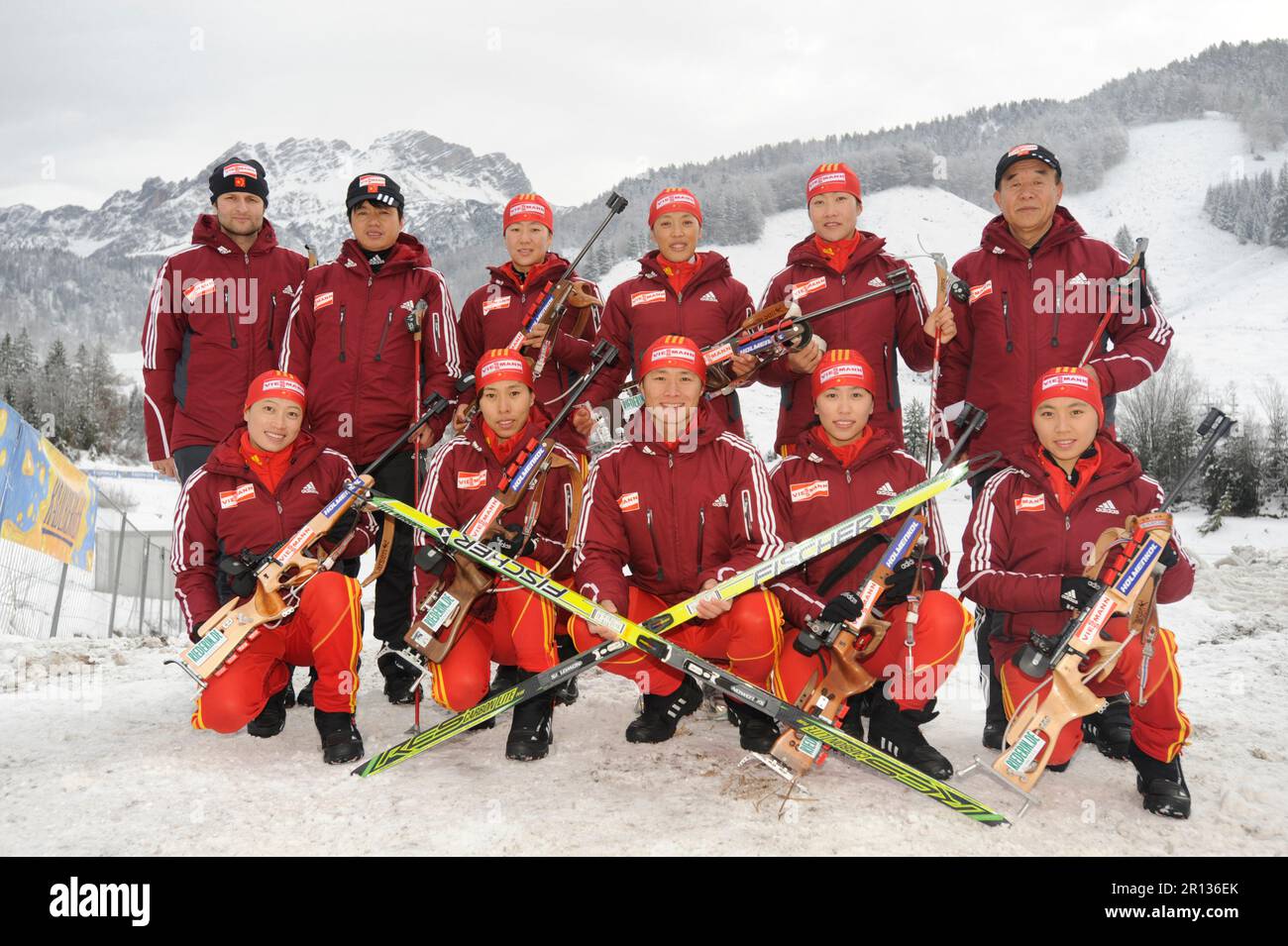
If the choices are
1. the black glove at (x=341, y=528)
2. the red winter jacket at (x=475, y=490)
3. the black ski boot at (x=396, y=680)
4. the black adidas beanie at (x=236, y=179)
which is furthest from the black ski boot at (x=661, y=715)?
the black adidas beanie at (x=236, y=179)

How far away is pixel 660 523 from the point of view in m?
4.46

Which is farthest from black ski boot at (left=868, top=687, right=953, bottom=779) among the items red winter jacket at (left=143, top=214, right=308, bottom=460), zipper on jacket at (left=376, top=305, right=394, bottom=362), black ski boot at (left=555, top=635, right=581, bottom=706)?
red winter jacket at (left=143, top=214, right=308, bottom=460)

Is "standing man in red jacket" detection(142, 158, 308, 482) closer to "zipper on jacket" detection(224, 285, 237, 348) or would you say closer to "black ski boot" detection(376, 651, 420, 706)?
"zipper on jacket" detection(224, 285, 237, 348)

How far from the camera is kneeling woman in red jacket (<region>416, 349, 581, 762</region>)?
4.33 metres

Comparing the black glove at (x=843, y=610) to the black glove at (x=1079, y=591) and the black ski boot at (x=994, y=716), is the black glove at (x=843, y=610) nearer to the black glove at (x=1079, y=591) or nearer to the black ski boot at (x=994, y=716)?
the black glove at (x=1079, y=591)

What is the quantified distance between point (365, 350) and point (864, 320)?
2817mm

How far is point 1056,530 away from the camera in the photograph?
4090 millimetres

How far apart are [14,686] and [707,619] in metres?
4.46

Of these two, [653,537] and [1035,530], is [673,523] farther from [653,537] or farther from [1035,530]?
[1035,530]

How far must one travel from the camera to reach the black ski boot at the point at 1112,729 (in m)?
4.27

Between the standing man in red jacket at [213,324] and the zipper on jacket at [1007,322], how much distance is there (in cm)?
404

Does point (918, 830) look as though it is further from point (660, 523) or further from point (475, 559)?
point (475, 559)

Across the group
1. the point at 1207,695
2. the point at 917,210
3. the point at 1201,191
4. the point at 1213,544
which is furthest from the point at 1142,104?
the point at 1207,695
